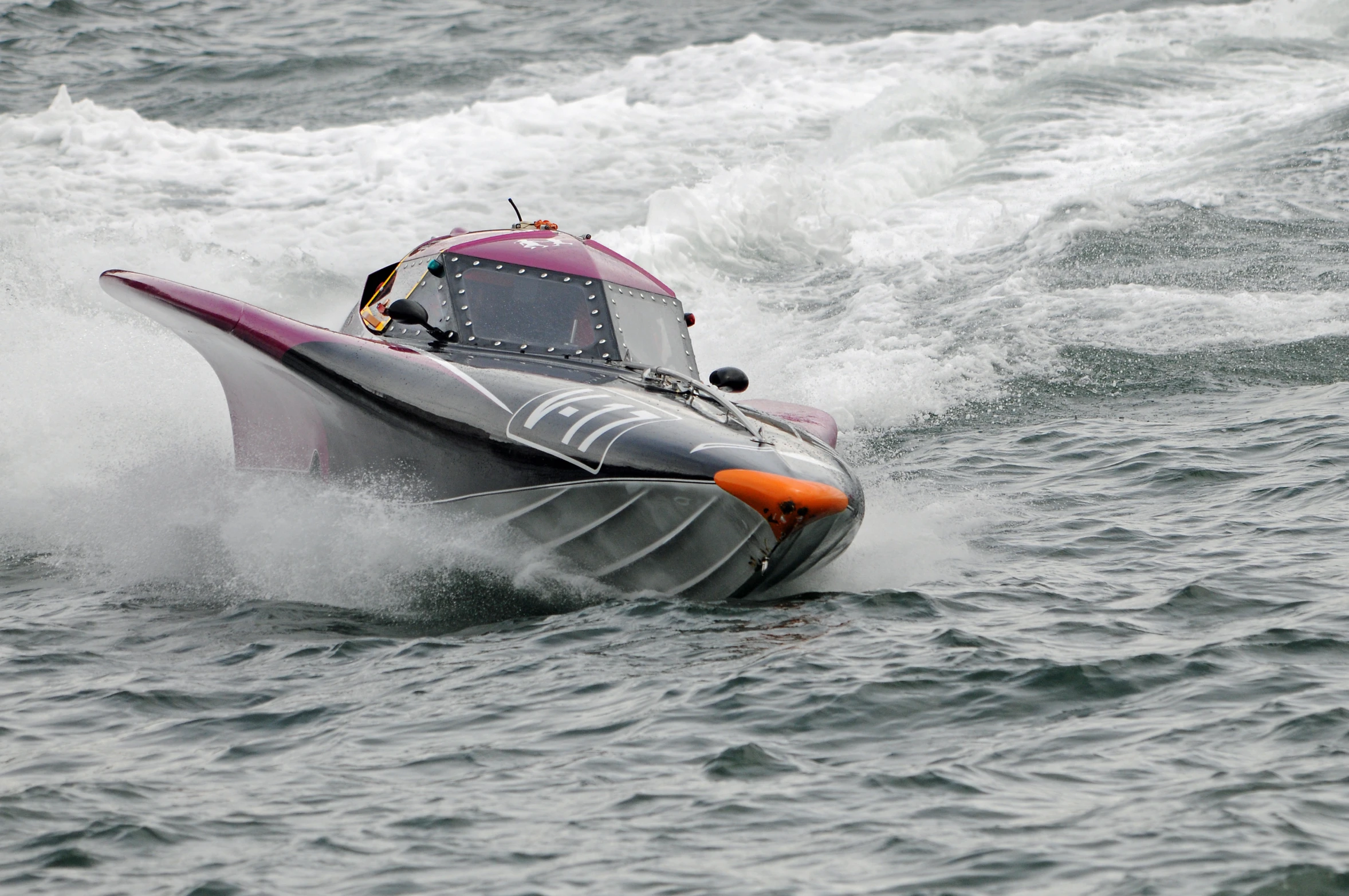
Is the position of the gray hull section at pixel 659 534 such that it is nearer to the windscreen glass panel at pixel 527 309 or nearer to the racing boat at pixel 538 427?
the racing boat at pixel 538 427

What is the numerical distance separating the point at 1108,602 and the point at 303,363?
388 centimetres

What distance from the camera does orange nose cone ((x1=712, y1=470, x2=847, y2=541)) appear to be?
6527 millimetres

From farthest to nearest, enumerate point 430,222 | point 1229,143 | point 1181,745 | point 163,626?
1. point 1229,143
2. point 430,222
3. point 163,626
4. point 1181,745

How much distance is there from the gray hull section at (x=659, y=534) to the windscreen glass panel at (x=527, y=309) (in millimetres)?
1304

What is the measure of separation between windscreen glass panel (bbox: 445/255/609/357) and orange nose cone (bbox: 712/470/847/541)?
176 centimetres

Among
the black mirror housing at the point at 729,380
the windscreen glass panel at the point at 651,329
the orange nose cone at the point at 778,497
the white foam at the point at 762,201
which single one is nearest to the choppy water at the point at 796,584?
the white foam at the point at 762,201

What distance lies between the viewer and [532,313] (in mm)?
8117

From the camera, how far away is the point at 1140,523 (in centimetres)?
820

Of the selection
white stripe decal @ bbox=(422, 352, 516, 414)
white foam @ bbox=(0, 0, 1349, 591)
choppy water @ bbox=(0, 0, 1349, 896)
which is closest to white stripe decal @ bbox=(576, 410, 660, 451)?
white stripe decal @ bbox=(422, 352, 516, 414)

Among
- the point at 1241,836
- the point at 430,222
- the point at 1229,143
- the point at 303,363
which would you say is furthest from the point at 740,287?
the point at 1241,836

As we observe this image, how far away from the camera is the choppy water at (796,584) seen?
4531 millimetres

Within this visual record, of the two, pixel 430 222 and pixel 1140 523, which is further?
pixel 430 222

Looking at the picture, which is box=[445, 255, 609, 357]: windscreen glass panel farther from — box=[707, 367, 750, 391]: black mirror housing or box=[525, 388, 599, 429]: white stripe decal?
box=[525, 388, 599, 429]: white stripe decal

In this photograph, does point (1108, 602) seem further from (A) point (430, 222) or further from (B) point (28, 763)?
(A) point (430, 222)
